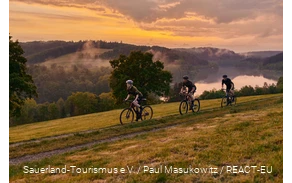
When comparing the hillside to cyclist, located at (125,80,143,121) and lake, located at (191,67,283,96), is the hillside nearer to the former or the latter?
lake, located at (191,67,283,96)

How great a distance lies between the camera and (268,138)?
8836 millimetres

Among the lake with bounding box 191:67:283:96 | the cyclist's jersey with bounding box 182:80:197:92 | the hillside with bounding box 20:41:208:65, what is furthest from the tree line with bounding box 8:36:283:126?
the cyclist's jersey with bounding box 182:80:197:92

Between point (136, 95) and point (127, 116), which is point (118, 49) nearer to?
point (136, 95)

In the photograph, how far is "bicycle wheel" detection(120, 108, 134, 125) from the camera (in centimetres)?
1970

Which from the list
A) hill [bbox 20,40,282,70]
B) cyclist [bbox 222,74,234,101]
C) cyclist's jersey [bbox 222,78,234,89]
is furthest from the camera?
cyclist's jersey [bbox 222,78,234,89]

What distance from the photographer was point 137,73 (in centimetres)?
3831

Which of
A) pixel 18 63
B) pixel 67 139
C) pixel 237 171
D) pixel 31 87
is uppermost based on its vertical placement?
pixel 18 63

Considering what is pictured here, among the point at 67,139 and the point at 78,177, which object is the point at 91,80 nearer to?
the point at 67,139

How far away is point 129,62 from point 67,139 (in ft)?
81.8

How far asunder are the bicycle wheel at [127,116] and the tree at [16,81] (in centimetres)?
752

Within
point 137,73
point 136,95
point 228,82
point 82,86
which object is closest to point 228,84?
point 228,82

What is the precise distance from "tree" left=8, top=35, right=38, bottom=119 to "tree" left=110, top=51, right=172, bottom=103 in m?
17.0

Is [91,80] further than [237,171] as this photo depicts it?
Yes
